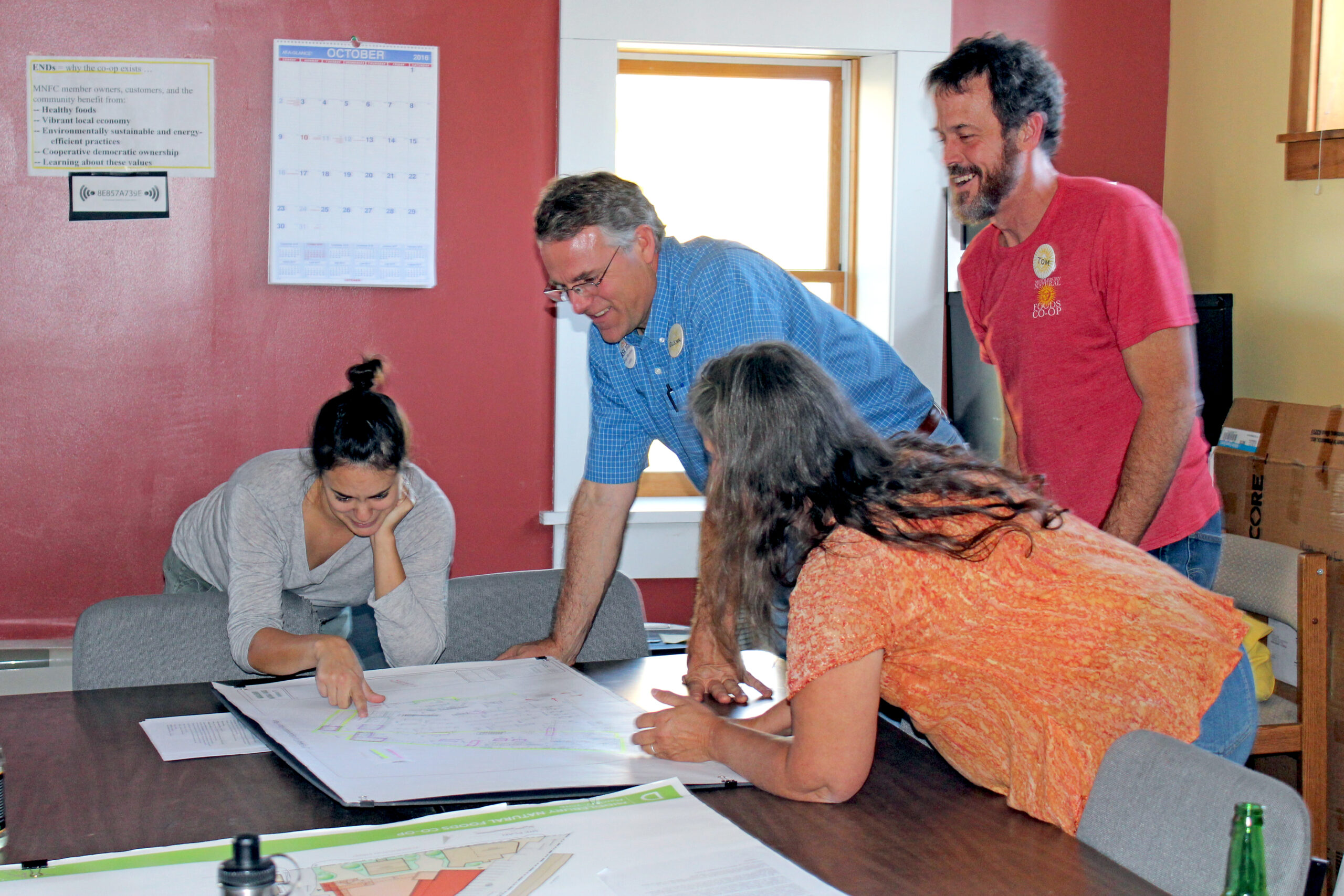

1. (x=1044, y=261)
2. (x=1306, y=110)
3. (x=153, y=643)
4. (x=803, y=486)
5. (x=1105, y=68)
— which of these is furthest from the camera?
(x=1105, y=68)

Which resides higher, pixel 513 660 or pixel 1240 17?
pixel 1240 17

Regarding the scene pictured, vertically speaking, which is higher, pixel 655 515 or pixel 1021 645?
→ pixel 1021 645

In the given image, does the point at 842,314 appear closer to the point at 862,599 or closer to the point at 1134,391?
the point at 1134,391

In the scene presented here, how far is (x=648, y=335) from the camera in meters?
2.00

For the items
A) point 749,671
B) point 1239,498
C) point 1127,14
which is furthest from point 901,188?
point 749,671

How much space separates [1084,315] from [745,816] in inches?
46.6

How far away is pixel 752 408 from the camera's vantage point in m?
1.31

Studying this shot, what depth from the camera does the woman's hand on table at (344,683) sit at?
1.49m

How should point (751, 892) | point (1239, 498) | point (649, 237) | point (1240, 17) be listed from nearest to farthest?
point (751, 892)
point (649, 237)
point (1239, 498)
point (1240, 17)

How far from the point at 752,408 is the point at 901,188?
208 centimetres

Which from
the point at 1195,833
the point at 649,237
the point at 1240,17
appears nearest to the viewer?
the point at 1195,833

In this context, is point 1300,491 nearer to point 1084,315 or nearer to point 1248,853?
point 1084,315

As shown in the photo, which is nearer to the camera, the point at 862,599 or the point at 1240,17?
the point at 862,599

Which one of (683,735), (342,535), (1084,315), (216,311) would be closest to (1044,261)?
(1084,315)
